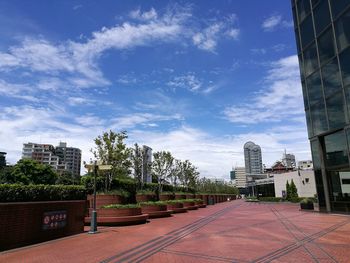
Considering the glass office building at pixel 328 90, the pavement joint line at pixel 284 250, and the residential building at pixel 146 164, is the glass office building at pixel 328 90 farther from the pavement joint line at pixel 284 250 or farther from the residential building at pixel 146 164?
the residential building at pixel 146 164

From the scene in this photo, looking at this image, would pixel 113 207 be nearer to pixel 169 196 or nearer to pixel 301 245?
pixel 301 245

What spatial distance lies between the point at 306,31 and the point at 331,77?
240 inches

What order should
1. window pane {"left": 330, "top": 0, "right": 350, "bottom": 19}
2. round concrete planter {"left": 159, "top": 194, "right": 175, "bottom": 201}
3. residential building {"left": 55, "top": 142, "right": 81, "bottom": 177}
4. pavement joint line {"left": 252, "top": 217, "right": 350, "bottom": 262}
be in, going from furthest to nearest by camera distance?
residential building {"left": 55, "top": 142, "right": 81, "bottom": 177} < round concrete planter {"left": 159, "top": 194, "right": 175, "bottom": 201} < window pane {"left": 330, "top": 0, "right": 350, "bottom": 19} < pavement joint line {"left": 252, "top": 217, "right": 350, "bottom": 262}

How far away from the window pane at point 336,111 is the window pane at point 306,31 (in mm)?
6383

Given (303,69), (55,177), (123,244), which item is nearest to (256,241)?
(123,244)

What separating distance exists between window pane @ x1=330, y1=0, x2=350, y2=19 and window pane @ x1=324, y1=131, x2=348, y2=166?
343 inches

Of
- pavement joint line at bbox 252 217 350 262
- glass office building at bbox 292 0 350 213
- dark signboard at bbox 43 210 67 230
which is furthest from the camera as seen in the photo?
glass office building at bbox 292 0 350 213

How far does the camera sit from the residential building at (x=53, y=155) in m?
155

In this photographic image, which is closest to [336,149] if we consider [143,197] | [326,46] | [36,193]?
[326,46]

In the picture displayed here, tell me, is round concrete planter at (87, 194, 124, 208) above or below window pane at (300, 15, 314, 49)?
below

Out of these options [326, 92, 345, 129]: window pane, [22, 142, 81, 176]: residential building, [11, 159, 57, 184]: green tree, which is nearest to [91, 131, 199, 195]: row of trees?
[326, 92, 345, 129]: window pane

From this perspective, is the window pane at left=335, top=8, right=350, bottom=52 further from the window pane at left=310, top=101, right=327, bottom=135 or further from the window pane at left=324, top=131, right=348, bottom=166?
the window pane at left=324, top=131, right=348, bottom=166

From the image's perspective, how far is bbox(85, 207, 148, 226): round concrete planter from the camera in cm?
1658

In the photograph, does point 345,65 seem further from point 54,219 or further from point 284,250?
point 54,219
